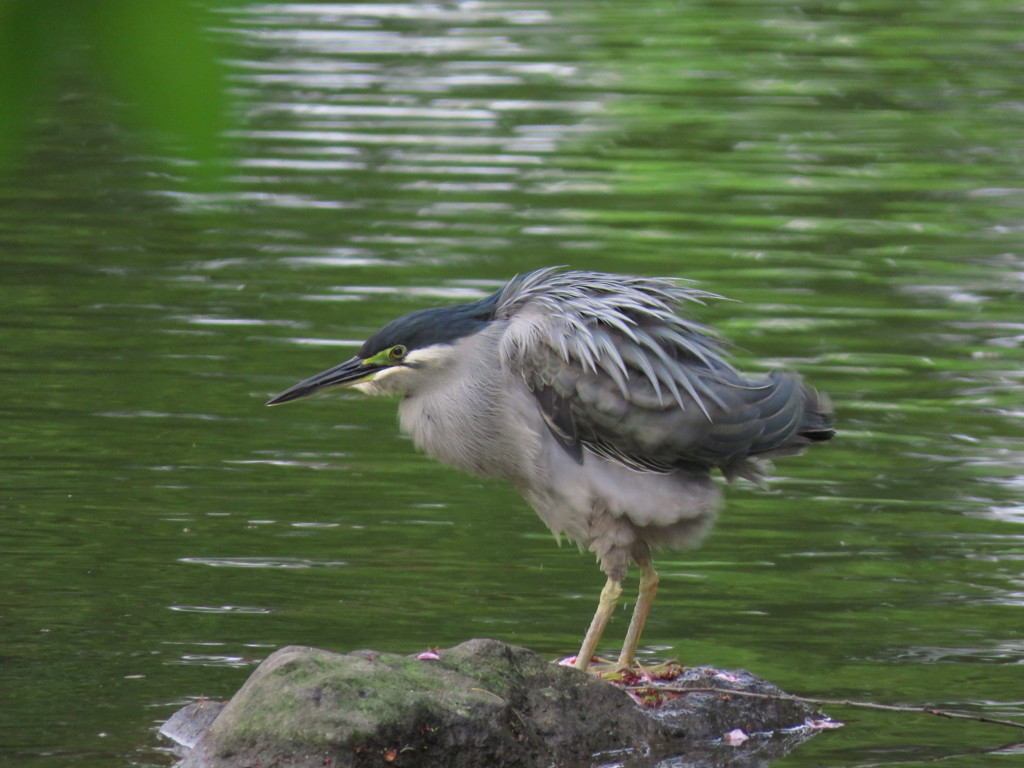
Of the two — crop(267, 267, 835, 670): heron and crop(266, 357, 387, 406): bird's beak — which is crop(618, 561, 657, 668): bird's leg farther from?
crop(266, 357, 387, 406): bird's beak

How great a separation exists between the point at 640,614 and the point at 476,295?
6.32 meters

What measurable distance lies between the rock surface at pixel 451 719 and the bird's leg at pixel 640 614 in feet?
0.79

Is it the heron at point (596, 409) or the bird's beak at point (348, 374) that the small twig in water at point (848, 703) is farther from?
the bird's beak at point (348, 374)

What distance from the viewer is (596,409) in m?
6.54

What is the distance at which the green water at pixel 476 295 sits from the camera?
24.2 ft

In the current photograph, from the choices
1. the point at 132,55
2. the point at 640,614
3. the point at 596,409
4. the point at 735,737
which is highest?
the point at 132,55

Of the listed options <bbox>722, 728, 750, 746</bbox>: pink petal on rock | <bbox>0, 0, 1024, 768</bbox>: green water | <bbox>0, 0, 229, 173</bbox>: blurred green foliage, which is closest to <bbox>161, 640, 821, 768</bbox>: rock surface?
<bbox>722, 728, 750, 746</bbox>: pink petal on rock

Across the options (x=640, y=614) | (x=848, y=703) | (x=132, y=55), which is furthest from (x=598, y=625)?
(x=132, y=55)

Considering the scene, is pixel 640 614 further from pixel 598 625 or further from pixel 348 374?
pixel 348 374

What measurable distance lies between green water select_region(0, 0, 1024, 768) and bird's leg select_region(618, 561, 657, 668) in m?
0.75

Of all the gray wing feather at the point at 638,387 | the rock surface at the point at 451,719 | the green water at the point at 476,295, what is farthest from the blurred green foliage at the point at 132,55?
the gray wing feather at the point at 638,387

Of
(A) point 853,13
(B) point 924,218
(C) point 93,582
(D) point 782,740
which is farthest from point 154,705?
(A) point 853,13

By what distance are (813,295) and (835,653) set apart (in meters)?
6.50

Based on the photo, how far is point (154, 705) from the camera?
264 inches
